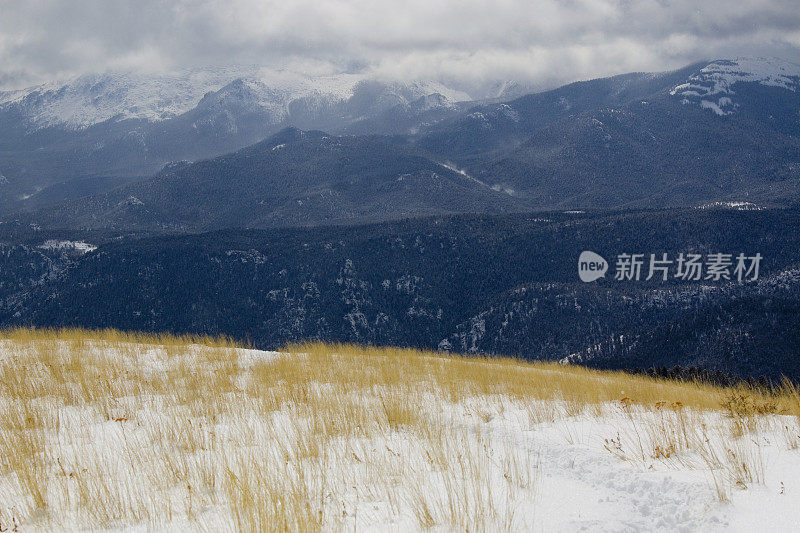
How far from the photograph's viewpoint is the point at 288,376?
10.1m

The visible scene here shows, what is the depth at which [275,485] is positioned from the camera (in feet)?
15.4

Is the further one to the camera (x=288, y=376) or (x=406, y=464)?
(x=288, y=376)

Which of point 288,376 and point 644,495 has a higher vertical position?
point 644,495

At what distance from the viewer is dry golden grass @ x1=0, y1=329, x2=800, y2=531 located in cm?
448

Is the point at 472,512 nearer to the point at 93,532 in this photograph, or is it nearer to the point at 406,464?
the point at 406,464

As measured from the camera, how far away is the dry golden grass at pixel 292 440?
4.48 metres

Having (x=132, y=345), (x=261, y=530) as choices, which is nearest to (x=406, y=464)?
(x=261, y=530)

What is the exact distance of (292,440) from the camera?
634 centimetres

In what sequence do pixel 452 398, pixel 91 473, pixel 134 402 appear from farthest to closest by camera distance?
pixel 452 398
pixel 134 402
pixel 91 473

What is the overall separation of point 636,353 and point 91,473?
133188 millimetres

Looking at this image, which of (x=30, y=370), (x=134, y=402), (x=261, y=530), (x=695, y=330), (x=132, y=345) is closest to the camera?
(x=261, y=530)

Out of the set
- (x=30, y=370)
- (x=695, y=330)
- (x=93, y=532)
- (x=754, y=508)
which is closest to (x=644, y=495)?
(x=754, y=508)

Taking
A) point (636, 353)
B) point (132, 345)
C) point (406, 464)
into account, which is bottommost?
point (636, 353)

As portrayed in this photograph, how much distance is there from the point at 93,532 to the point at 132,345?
10.7 m
